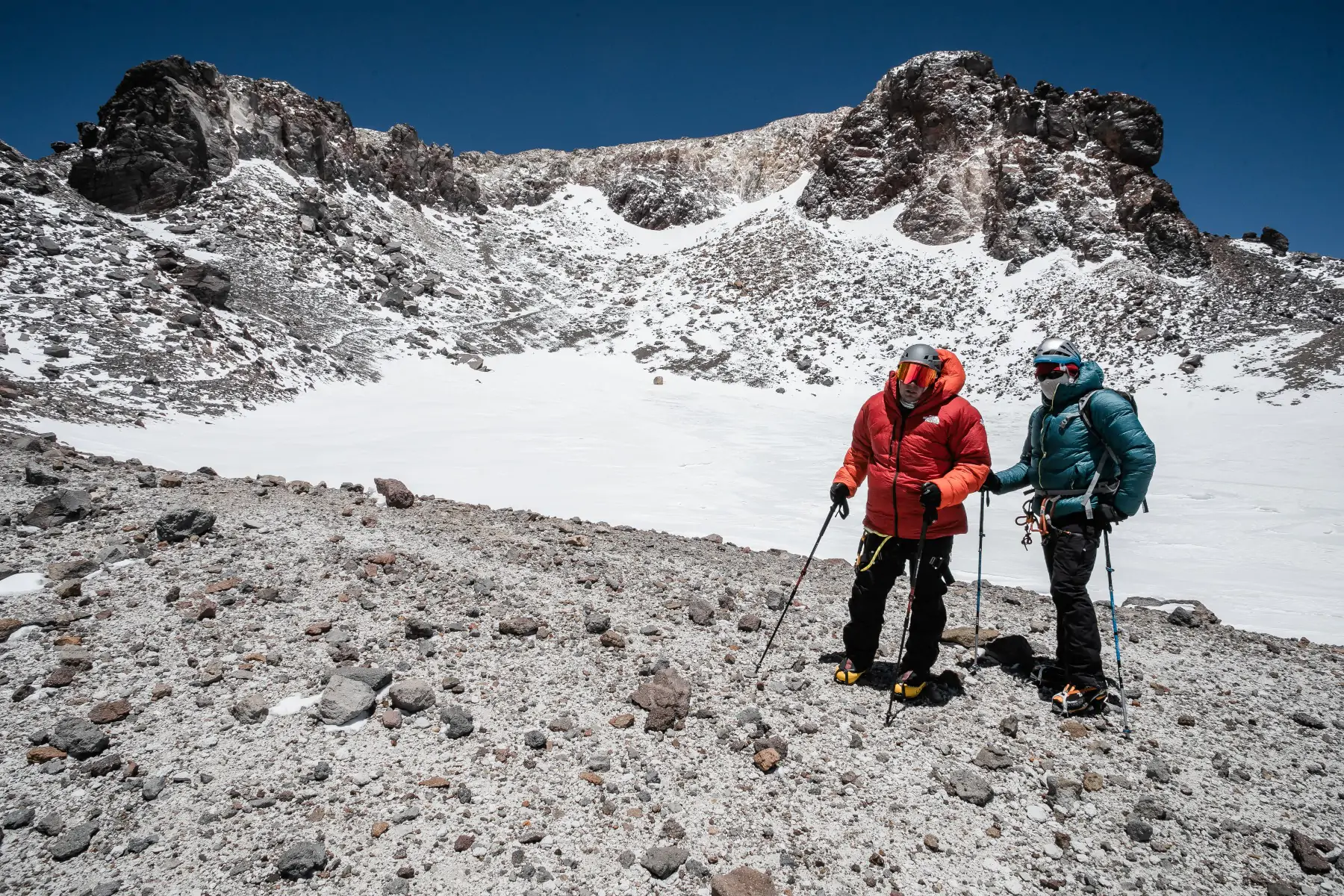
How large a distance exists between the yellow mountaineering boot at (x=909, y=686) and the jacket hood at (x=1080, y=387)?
2.29 m

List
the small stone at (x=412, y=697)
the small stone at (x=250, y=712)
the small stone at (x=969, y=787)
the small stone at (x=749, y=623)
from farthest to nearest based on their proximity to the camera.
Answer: the small stone at (x=749, y=623)
the small stone at (x=412, y=697)
the small stone at (x=250, y=712)
the small stone at (x=969, y=787)

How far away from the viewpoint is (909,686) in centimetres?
441

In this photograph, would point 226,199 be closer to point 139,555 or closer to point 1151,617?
point 139,555

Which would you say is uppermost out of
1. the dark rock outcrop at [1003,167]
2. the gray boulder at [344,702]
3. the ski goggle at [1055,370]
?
the dark rock outcrop at [1003,167]

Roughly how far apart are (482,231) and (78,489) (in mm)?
42043

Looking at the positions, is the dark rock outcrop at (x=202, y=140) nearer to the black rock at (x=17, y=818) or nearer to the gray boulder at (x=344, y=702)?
the gray boulder at (x=344, y=702)

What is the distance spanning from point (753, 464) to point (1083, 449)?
10.8m

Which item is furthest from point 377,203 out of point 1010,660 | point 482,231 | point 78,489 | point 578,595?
point 1010,660

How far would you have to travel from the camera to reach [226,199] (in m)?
29.0

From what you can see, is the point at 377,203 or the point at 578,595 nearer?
the point at 578,595

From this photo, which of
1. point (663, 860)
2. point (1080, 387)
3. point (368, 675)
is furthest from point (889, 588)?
point (368, 675)

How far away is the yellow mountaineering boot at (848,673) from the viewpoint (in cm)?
466

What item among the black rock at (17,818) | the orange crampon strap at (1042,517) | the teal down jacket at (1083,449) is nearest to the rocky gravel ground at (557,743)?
the black rock at (17,818)

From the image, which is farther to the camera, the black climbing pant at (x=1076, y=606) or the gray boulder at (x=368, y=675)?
the black climbing pant at (x=1076, y=606)
